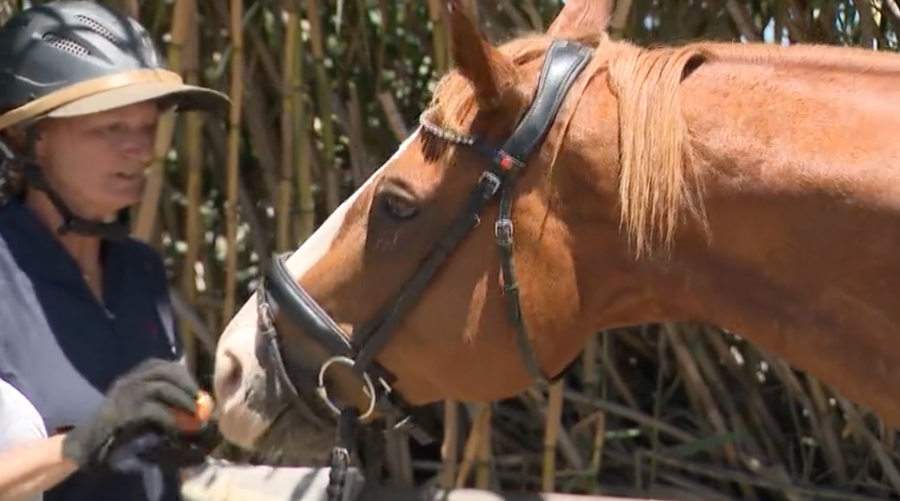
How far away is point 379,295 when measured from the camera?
4.84ft

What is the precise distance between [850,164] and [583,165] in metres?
0.32

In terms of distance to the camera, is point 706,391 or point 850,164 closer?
point 850,164

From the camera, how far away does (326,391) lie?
157 cm

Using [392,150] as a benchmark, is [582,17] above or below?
above

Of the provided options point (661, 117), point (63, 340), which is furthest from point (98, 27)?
point (661, 117)

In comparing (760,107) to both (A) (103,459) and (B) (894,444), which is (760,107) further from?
(B) (894,444)

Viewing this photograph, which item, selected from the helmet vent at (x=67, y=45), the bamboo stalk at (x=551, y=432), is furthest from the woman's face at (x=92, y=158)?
the bamboo stalk at (x=551, y=432)

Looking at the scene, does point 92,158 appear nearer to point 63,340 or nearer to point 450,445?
point 63,340

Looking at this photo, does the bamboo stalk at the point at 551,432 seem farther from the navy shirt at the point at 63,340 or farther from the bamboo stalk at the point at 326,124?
the navy shirt at the point at 63,340

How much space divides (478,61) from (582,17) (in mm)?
307

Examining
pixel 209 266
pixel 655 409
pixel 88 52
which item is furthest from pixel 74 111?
pixel 655 409

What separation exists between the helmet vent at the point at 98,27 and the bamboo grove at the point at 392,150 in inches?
32.4

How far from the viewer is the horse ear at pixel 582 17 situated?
1.56 meters

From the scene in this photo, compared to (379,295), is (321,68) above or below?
above
